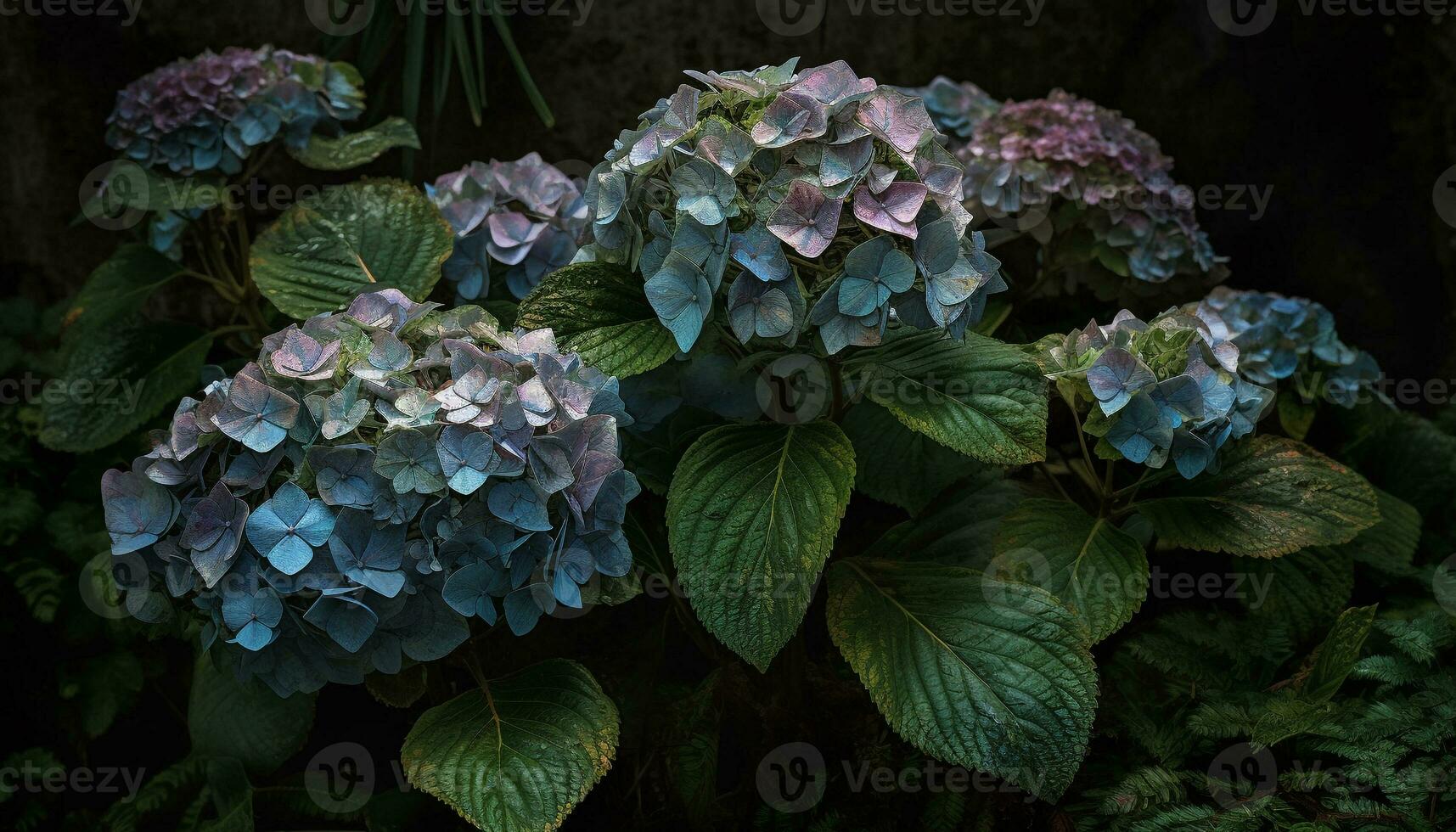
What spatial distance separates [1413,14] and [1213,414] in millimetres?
1500

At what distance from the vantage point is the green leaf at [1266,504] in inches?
69.5

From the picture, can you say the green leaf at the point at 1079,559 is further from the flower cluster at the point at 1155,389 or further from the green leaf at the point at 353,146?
the green leaf at the point at 353,146

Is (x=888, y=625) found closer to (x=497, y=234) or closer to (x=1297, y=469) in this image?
(x=1297, y=469)

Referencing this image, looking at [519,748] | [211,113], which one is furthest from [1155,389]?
[211,113]

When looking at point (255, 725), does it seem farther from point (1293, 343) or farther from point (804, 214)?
point (1293, 343)

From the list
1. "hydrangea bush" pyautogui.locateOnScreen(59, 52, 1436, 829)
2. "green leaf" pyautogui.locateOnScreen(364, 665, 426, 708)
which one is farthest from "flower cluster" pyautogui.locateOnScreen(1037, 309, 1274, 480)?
"green leaf" pyautogui.locateOnScreen(364, 665, 426, 708)

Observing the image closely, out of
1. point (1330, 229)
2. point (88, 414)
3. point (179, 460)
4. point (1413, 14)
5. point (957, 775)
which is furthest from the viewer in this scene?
point (1330, 229)

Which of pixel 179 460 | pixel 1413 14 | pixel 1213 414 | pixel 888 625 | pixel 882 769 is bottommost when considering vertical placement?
pixel 882 769

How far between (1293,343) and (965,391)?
3.58 feet

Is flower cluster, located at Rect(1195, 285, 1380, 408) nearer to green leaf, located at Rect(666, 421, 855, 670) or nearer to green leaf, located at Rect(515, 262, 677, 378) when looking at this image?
green leaf, located at Rect(666, 421, 855, 670)

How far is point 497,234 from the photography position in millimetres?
2055

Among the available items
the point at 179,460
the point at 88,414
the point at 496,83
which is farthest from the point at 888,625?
the point at 496,83

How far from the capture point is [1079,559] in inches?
68.8

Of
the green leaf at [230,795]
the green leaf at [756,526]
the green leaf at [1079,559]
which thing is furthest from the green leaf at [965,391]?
the green leaf at [230,795]
